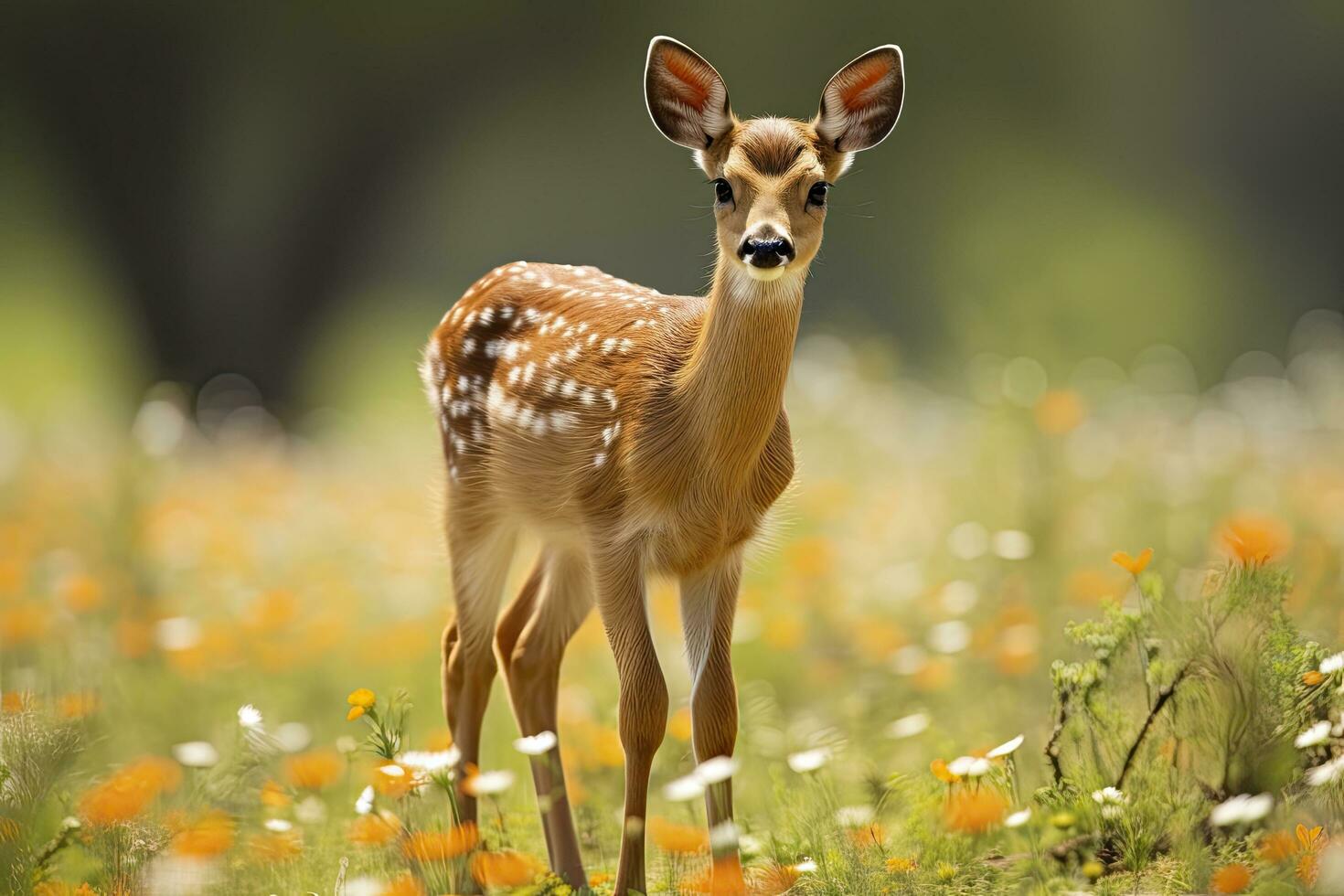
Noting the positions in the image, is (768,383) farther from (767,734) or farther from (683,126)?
(767,734)

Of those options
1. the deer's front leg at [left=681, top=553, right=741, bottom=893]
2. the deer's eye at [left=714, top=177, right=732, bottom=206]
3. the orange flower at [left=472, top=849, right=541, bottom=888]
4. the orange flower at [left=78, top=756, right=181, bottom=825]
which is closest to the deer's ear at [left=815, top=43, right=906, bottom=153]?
the deer's eye at [left=714, top=177, right=732, bottom=206]

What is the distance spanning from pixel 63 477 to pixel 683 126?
13.2ft

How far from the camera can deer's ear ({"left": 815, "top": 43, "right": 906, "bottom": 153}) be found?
3068 mm

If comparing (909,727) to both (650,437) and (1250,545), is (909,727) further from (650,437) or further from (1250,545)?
(650,437)

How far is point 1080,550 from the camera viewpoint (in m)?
5.03

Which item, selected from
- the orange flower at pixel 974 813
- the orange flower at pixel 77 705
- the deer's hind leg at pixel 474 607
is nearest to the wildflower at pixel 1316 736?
the orange flower at pixel 974 813

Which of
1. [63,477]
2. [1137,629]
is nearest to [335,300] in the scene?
[63,477]

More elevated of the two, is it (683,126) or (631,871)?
(683,126)

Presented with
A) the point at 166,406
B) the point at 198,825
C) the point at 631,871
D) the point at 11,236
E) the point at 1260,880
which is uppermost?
the point at 11,236

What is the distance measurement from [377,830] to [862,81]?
200 cm

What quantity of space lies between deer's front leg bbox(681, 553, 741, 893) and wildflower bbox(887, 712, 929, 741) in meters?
0.82

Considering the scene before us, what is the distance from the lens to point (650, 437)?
3.16 meters

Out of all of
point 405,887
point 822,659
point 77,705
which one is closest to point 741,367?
point 405,887

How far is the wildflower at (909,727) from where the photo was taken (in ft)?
12.8
